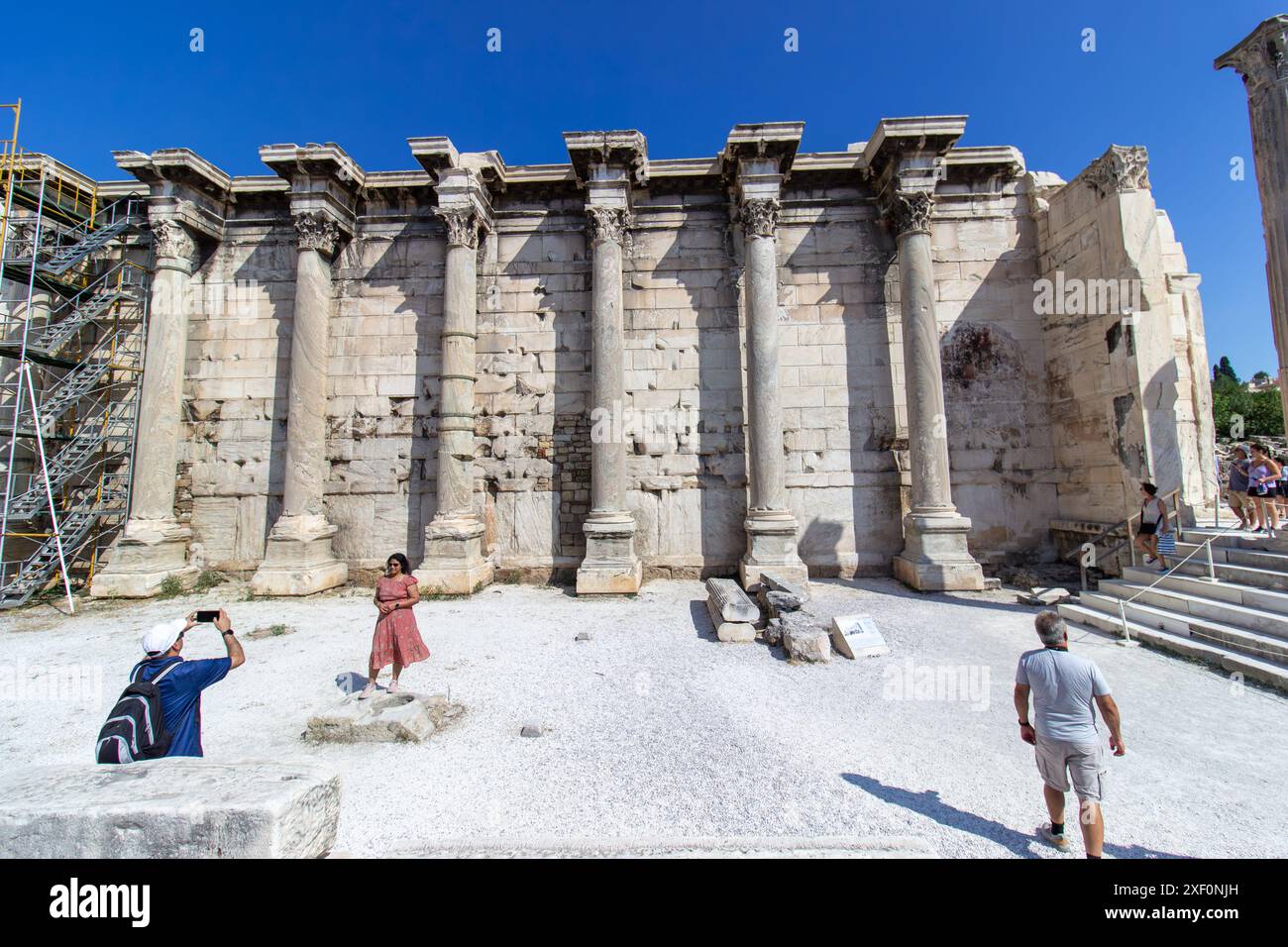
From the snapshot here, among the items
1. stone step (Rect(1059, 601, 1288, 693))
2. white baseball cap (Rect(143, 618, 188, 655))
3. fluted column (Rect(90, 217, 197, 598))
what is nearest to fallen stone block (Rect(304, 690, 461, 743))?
white baseball cap (Rect(143, 618, 188, 655))

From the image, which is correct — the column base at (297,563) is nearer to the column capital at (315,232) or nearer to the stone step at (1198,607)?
the column capital at (315,232)

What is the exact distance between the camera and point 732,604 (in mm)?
7504

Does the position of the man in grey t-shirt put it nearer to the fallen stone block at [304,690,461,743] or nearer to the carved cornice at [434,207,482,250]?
the fallen stone block at [304,690,461,743]

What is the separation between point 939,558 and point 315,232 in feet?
46.1

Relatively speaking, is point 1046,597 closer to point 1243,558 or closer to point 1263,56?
point 1243,558

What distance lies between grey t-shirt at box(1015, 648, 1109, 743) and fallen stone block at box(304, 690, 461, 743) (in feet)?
15.4

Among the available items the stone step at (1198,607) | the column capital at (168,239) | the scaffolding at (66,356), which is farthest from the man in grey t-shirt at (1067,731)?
the column capital at (168,239)

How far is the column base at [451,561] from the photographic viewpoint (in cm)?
956

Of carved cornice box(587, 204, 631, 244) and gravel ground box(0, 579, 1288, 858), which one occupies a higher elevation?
carved cornice box(587, 204, 631, 244)

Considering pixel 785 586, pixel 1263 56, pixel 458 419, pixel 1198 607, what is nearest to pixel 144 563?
pixel 458 419

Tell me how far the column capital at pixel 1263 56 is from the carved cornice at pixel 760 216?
6.51 metres

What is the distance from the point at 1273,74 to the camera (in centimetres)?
697

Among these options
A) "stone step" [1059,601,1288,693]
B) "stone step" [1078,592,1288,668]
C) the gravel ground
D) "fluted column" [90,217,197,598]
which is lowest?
the gravel ground

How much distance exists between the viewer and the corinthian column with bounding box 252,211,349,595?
392 inches
